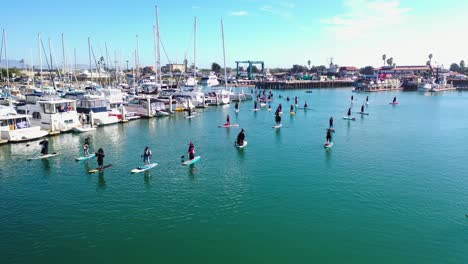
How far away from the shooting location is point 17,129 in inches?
1501

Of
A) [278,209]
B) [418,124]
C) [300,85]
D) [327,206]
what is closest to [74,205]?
[278,209]

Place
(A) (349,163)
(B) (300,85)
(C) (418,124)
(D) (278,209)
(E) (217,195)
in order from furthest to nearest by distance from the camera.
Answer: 1. (B) (300,85)
2. (C) (418,124)
3. (A) (349,163)
4. (E) (217,195)
5. (D) (278,209)

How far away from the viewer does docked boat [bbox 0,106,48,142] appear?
122 feet

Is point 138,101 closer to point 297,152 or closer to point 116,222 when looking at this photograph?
point 297,152

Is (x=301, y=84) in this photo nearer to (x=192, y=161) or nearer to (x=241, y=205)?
(x=192, y=161)

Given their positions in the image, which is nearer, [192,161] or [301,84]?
[192,161]

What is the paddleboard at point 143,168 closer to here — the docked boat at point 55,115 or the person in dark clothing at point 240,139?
the person in dark clothing at point 240,139

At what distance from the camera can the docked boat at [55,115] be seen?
43281 mm

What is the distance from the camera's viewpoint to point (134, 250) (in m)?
15.7

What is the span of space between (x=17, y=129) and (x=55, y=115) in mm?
5826

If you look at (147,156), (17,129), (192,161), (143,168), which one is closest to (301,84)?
(17,129)

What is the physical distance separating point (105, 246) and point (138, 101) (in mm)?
57992

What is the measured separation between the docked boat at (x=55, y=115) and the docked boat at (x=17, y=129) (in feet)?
10.1

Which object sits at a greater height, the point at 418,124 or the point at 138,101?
the point at 138,101
